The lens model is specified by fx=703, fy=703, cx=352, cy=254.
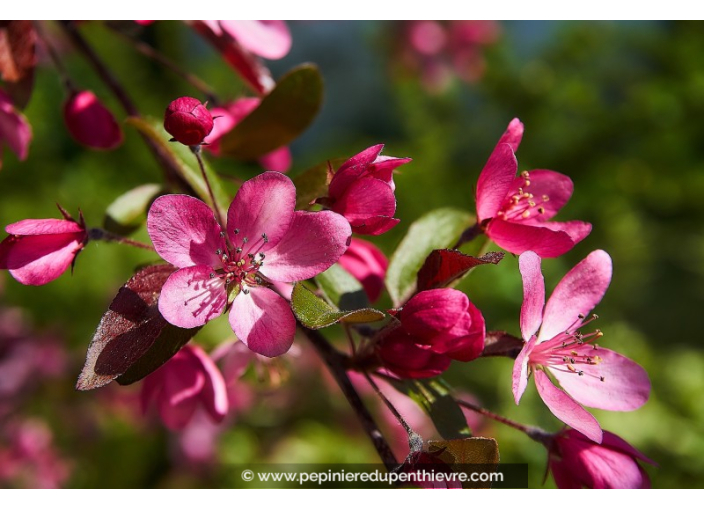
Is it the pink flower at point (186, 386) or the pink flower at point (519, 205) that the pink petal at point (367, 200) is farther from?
the pink flower at point (186, 386)

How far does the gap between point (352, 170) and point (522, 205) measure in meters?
0.21

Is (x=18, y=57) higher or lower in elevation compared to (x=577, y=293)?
higher

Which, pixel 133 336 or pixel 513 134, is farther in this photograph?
pixel 513 134

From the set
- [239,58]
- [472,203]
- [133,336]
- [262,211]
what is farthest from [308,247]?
[472,203]

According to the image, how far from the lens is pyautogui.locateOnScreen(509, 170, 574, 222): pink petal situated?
697 mm

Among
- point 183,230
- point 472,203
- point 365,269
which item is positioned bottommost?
point 472,203

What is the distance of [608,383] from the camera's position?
66 centimetres

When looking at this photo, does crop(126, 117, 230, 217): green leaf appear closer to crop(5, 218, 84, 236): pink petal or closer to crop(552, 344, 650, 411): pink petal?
crop(5, 218, 84, 236): pink petal

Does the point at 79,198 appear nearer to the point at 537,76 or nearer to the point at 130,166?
the point at 130,166

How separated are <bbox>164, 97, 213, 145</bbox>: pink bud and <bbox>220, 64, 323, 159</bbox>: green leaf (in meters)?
0.18

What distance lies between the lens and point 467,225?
2.46 ft

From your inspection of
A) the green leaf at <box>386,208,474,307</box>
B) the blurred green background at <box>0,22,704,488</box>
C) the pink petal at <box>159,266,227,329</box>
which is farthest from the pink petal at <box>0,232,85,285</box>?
the blurred green background at <box>0,22,704,488</box>

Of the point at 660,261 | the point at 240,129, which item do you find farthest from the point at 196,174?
the point at 660,261

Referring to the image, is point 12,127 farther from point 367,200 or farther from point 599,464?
point 599,464
